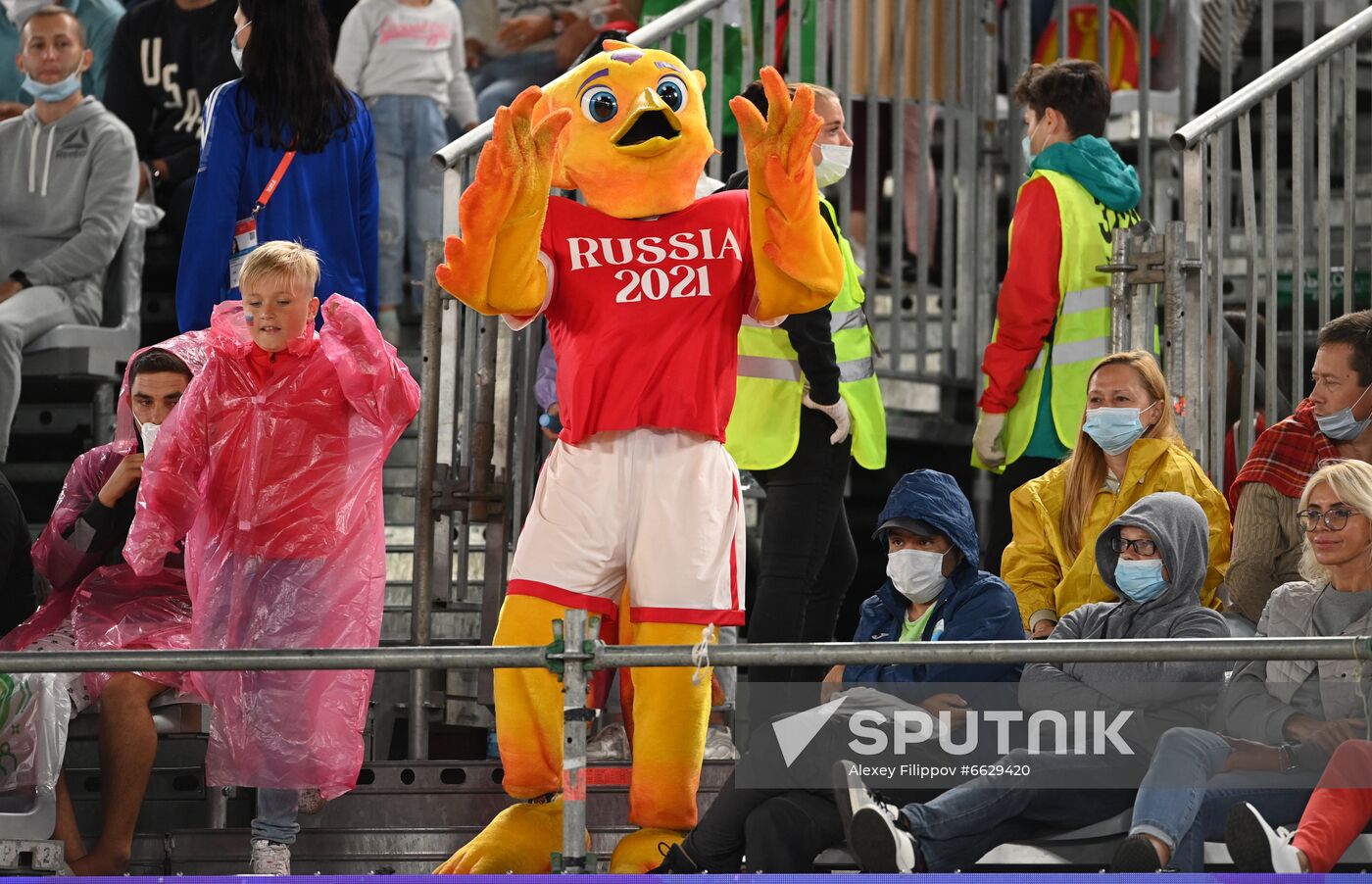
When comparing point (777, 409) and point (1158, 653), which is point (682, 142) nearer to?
point (777, 409)

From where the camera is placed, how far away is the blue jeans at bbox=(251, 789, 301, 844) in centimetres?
548

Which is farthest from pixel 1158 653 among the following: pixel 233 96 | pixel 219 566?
pixel 233 96

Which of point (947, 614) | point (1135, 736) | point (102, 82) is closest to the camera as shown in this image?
point (1135, 736)

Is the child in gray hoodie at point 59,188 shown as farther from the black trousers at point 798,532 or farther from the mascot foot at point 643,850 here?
the mascot foot at point 643,850

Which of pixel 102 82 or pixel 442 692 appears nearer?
pixel 442 692

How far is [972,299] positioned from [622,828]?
10.7ft

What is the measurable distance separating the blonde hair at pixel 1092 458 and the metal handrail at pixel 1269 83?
3.25 feet

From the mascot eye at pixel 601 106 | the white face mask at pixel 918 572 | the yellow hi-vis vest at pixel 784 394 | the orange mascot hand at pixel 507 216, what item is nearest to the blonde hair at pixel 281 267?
the orange mascot hand at pixel 507 216

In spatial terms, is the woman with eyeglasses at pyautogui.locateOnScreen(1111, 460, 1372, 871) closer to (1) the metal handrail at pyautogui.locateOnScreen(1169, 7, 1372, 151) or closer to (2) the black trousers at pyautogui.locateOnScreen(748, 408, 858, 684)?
(2) the black trousers at pyautogui.locateOnScreen(748, 408, 858, 684)

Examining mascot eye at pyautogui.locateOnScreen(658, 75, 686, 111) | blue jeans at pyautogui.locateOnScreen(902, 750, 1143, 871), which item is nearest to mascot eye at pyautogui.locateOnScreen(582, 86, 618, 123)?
mascot eye at pyautogui.locateOnScreen(658, 75, 686, 111)

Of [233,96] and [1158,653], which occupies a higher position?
[233,96]

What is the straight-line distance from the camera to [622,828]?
5.88 meters

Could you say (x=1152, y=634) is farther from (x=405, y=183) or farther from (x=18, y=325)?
(x=18, y=325)

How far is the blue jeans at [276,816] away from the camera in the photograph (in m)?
5.48
